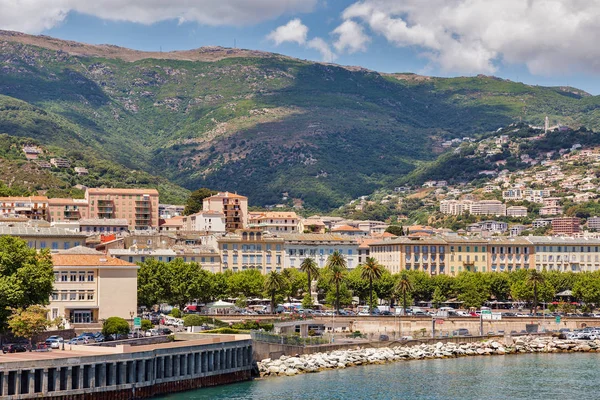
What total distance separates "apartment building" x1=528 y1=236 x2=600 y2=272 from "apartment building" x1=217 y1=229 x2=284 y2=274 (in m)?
38.4

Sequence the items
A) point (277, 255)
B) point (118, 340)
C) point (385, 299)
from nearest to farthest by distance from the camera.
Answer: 1. point (118, 340)
2. point (385, 299)
3. point (277, 255)

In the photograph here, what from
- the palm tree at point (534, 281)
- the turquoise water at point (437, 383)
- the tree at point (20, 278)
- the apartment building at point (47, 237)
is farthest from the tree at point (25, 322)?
the palm tree at point (534, 281)

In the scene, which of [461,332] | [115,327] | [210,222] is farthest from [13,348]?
[210,222]

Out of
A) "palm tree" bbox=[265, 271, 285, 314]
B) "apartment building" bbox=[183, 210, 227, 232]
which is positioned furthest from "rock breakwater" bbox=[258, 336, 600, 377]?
"apartment building" bbox=[183, 210, 227, 232]

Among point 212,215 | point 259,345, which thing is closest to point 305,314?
point 259,345

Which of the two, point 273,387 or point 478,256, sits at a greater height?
point 478,256

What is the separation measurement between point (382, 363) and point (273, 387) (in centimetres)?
1991

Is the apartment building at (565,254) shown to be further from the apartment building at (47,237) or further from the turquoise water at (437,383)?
the apartment building at (47,237)

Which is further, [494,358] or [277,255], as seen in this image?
[277,255]

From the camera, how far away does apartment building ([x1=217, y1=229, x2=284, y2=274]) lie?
153750mm

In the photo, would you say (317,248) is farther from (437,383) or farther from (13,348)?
(13,348)

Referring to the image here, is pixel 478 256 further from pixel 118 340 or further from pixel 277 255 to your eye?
pixel 118 340

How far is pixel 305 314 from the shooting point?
123000 millimetres

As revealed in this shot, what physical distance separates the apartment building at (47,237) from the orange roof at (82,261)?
651 inches
